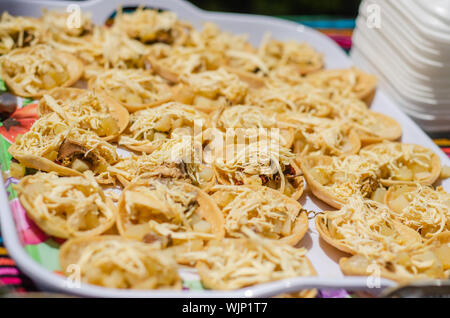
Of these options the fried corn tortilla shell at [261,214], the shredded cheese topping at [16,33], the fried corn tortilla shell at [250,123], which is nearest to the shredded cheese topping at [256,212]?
the fried corn tortilla shell at [261,214]

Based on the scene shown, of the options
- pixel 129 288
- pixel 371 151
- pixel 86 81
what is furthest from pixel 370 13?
pixel 129 288

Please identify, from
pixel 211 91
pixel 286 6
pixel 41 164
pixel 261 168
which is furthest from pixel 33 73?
pixel 286 6

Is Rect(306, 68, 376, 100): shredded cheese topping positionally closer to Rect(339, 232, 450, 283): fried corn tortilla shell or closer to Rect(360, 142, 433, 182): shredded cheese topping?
Rect(360, 142, 433, 182): shredded cheese topping

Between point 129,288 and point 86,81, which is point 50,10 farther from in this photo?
point 129,288

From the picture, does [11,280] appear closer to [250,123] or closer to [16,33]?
[250,123]

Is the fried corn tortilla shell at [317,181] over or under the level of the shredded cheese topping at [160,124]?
under

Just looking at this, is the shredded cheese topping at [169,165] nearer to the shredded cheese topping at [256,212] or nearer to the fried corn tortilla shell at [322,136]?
the shredded cheese topping at [256,212]
